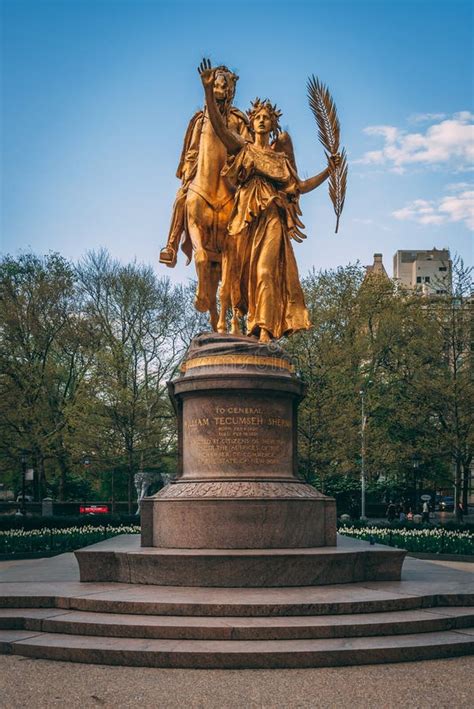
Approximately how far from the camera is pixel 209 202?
48.6ft

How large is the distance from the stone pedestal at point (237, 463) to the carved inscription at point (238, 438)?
1cm

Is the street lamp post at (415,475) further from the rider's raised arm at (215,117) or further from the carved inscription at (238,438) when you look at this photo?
the carved inscription at (238,438)

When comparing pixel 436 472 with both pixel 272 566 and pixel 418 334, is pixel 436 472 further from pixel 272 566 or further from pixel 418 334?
pixel 272 566

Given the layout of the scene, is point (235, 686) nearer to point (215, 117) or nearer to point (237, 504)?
point (237, 504)

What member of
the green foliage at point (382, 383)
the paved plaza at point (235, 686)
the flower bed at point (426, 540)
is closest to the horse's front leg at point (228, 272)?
the paved plaza at point (235, 686)

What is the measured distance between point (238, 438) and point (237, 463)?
0.36 meters

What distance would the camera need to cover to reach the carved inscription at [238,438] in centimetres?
1266

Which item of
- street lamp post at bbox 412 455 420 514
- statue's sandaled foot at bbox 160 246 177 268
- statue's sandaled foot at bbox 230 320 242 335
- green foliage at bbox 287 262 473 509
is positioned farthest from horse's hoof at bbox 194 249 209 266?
street lamp post at bbox 412 455 420 514

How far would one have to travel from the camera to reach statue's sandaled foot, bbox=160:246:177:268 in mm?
15370

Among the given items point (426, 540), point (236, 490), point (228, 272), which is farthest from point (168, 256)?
point (426, 540)

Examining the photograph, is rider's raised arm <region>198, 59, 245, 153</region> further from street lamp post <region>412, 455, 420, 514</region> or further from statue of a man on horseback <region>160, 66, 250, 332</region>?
street lamp post <region>412, 455, 420, 514</region>

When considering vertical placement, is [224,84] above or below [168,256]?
above

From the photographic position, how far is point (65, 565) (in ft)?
45.2

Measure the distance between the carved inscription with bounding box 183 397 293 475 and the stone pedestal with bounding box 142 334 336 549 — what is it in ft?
0.05
